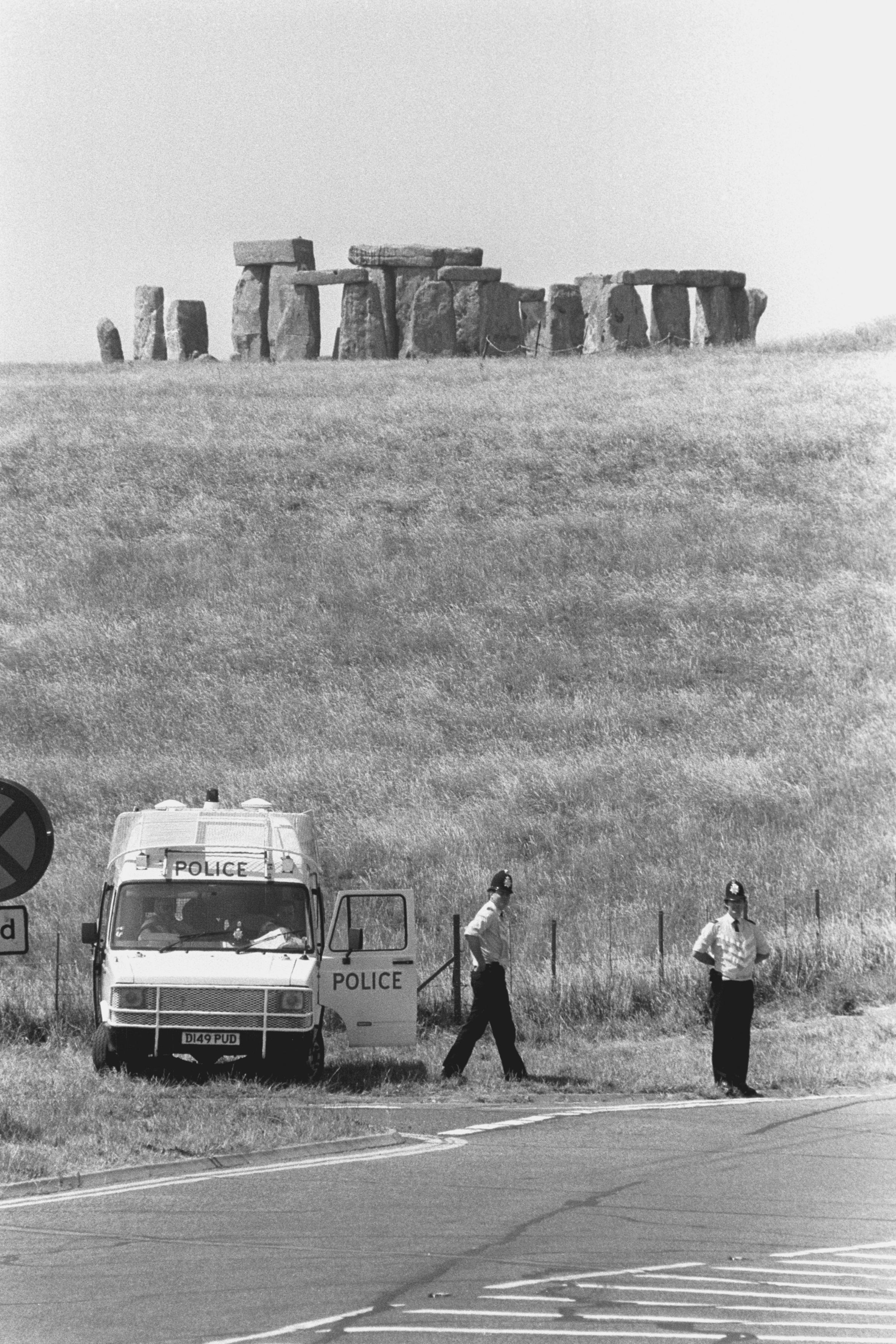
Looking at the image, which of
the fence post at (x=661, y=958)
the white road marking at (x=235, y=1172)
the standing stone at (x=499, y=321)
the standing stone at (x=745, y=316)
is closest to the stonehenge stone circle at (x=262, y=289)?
the standing stone at (x=499, y=321)

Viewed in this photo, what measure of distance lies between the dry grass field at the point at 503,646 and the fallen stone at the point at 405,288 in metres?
10.6

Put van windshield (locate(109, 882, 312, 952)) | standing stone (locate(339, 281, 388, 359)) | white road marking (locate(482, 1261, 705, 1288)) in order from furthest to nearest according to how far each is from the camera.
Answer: standing stone (locate(339, 281, 388, 359)) → van windshield (locate(109, 882, 312, 952)) → white road marking (locate(482, 1261, 705, 1288))

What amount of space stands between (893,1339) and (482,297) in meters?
66.6

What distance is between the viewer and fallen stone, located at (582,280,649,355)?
71.9 meters

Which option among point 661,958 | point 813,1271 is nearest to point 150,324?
point 661,958

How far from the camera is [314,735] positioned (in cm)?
3441

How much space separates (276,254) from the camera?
78.1 m

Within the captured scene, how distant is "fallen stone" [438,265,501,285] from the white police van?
56.9 metres

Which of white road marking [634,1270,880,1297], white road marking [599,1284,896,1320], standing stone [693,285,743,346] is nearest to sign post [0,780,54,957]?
white road marking [599,1284,896,1320]

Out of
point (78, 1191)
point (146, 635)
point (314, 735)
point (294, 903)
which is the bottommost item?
point (78, 1191)

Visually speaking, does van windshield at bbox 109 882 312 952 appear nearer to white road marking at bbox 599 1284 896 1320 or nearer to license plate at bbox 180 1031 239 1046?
license plate at bbox 180 1031 239 1046

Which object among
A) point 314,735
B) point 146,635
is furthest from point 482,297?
point 314,735

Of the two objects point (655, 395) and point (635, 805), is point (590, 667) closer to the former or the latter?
point (635, 805)

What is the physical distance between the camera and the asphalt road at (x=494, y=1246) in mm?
7875
